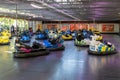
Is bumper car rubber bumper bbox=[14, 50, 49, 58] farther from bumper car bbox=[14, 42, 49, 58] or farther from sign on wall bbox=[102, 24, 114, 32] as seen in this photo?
sign on wall bbox=[102, 24, 114, 32]

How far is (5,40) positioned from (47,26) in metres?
23.0

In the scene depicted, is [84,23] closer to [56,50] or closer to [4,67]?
[56,50]

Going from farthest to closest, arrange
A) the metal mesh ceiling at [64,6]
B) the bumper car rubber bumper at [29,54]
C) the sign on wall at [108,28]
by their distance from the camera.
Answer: the sign on wall at [108,28], the metal mesh ceiling at [64,6], the bumper car rubber bumper at [29,54]

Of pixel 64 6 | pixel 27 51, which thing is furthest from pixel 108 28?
pixel 27 51

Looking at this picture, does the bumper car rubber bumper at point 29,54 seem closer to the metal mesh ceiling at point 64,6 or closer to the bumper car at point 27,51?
the bumper car at point 27,51

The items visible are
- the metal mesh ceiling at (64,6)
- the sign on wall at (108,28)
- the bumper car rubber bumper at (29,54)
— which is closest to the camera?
the bumper car rubber bumper at (29,54)

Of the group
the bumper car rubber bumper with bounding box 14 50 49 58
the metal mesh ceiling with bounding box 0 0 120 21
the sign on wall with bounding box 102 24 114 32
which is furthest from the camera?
the sign on wall with bounding box 102 24 114 32

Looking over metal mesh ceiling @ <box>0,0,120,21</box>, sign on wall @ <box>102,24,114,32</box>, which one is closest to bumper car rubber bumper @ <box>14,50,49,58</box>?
metal mesh ceiling @ <box>0,0,120,21</box>

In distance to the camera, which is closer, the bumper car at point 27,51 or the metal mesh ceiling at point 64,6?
the bumper car at point 27,51

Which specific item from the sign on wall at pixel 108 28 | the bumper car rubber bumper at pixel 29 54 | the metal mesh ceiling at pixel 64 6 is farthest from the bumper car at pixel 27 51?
the sign on wall at pixel 108 28

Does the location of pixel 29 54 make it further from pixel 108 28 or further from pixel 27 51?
pixel 108 28

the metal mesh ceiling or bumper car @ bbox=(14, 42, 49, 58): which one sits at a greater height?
the metal mesh ceiling

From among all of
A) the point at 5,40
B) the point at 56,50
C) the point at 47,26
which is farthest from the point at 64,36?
the point at 47,26

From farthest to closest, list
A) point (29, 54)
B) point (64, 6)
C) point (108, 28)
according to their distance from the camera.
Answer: point (108, 28), point (64, 6), point (29, 54)
